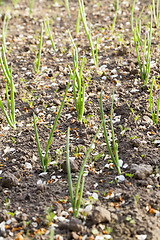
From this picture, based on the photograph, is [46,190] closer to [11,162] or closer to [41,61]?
[11,162]

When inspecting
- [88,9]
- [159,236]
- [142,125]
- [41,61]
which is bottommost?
[159,236]

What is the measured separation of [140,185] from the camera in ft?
6.16

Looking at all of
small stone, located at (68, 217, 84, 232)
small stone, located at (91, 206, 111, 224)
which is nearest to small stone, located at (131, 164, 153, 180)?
small stone, located at (91, 206, 111, 224)

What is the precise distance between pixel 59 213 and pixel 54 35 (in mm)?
2506

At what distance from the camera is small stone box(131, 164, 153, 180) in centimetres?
189

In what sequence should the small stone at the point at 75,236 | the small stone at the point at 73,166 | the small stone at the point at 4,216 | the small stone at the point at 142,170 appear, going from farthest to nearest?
the small stone at the point at 73,166 → the small stone at the point at 142,170 → the small stone at the point at 4,216 → the small stone at the point at 75,236

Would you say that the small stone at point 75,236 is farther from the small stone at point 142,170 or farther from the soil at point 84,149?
the small stone at point 142,170

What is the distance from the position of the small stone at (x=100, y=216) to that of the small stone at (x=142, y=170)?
34cm

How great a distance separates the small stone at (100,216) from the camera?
1.64 meters

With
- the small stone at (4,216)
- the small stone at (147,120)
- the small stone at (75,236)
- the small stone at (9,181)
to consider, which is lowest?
the small stone at (75,236)

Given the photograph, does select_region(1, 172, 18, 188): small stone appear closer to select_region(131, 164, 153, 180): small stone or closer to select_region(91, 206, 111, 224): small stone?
select_region(91, 206, 111, 224): small stone

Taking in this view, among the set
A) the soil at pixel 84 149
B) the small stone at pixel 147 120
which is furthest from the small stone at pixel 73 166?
the small stone at pixel 147 120

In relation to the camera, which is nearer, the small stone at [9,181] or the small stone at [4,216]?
the small stone at [4,216]

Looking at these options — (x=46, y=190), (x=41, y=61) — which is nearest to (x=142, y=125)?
(x=46, y=190)
